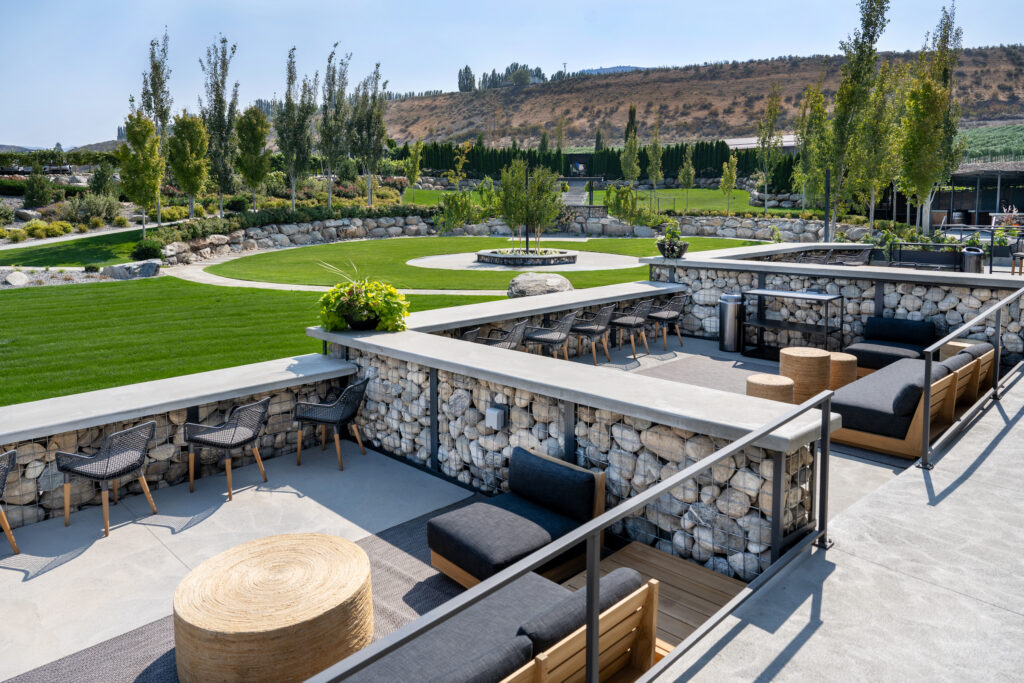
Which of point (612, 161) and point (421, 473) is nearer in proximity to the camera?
point (421, 473)

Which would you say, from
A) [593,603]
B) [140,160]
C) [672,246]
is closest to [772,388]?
[593,603]

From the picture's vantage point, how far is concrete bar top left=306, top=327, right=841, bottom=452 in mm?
4492

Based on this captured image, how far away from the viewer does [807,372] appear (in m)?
8.54

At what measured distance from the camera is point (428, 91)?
6019 inches

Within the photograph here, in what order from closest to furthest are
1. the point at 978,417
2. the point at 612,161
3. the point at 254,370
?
the point at 978,417 < the point at 254,370 < the point at 612,161

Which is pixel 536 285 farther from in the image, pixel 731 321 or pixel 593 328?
pixel 731 321

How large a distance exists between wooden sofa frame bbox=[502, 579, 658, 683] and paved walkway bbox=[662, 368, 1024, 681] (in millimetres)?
252

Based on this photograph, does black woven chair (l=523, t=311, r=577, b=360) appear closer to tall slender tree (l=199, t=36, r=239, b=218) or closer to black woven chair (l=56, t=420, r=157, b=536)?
black woven chair (l=56, t=420, r=157, b=536)

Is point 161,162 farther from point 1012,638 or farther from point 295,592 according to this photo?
point 1012,638

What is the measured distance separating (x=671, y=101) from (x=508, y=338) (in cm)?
10816

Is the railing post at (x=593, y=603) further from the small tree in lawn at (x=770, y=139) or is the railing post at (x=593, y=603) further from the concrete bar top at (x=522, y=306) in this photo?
the small tree in lawn at (x=770, y=139)

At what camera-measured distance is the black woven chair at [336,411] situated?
23.3 ft

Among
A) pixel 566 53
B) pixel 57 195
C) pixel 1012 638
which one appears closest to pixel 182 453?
pixel 1012 638

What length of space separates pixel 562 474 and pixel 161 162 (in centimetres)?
2544
